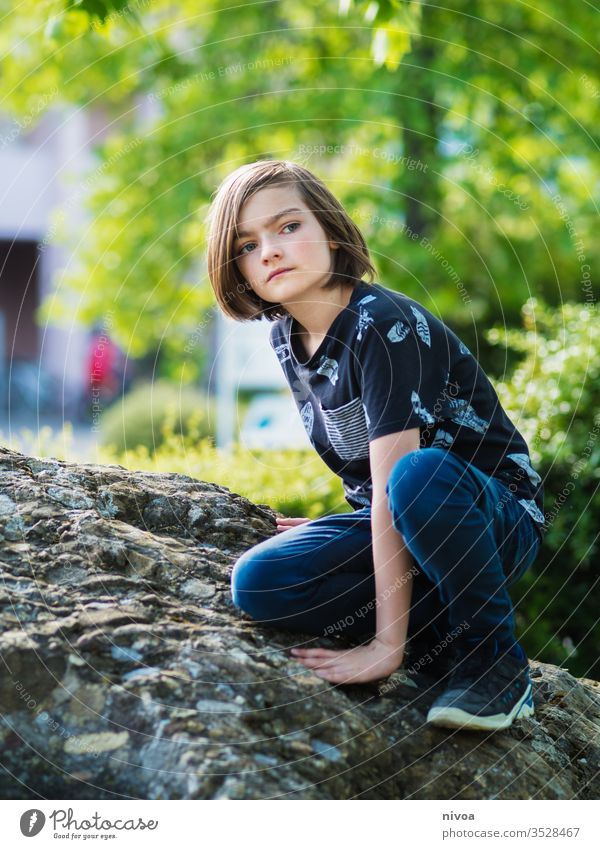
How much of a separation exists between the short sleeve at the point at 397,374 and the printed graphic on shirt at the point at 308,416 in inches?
12.3

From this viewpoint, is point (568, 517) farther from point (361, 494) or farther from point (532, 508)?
point (361, 494)

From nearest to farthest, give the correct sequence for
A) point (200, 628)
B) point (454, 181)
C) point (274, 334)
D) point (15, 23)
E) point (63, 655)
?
point (63, 655) → point (200, 628) → point (274, 334) → point (454, 181) → point (15, 23)

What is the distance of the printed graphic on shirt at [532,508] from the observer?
253 cm

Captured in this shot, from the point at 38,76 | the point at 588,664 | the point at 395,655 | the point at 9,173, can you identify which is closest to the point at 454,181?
the point at 38,76

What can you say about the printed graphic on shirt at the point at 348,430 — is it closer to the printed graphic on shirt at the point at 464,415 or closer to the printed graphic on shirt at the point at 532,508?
the printed graphic on shirt at the point at 464,415

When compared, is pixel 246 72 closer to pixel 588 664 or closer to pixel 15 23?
pixel 15 23

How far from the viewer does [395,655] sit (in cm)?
227

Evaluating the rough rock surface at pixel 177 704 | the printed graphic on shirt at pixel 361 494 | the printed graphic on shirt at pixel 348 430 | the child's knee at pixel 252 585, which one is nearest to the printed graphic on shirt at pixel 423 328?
the printed graphic on shirt at pixel 348 430

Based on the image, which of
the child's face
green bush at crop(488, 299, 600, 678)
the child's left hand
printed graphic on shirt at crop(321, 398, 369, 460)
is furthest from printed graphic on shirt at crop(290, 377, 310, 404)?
green bush at crop(488, 299, 600, 678)

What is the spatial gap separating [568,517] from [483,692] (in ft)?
6.08

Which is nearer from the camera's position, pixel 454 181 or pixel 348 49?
pixel 454 181

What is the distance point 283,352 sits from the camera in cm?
284

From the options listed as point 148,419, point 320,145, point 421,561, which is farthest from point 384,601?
point 148,419

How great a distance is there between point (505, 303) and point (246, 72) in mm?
3410
